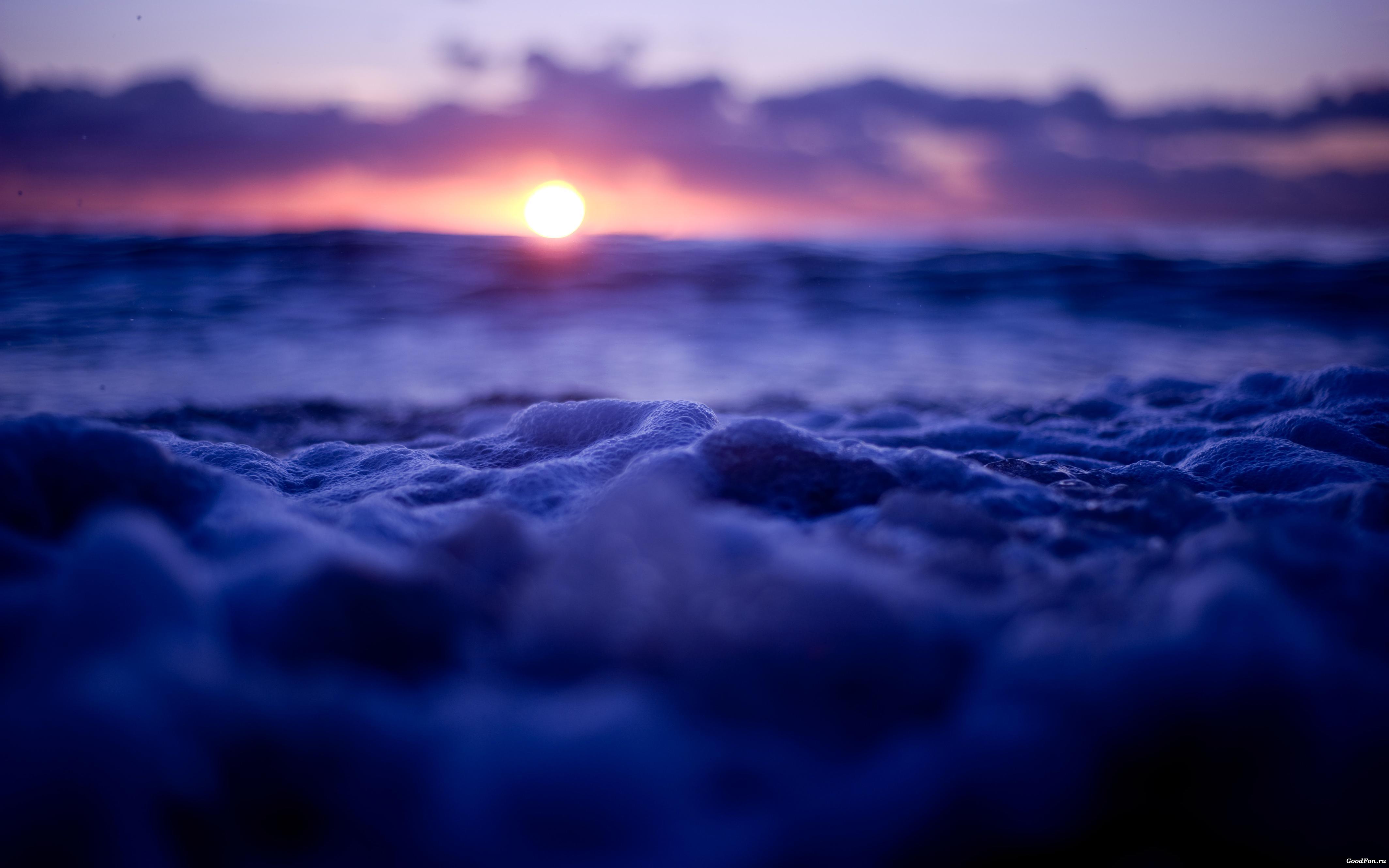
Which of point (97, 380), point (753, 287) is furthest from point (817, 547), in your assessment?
point (753, 287)

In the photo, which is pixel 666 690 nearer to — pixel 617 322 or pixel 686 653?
pixel 686 653

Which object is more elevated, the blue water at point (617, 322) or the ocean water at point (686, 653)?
the blue water at point (617, 322)

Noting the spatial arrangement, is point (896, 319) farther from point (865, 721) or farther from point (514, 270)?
point (865, 721)

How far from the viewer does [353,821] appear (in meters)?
1.11

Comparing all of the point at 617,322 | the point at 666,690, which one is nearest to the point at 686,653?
the point at 666,690

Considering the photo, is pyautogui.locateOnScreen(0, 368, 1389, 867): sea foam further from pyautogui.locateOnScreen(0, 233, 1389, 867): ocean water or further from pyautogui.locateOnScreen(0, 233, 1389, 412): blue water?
pyautogui.locateOnScreen(0, 233, 1389, 412): blue water

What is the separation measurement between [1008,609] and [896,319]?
8014mm

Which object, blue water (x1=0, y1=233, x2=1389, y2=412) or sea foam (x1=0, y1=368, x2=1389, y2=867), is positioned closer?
sea foam (x1=0, y1=368, x2=1389, y2=867)

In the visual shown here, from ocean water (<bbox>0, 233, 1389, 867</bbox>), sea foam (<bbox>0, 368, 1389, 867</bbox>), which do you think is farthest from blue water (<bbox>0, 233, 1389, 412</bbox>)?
sea foam (<bbox>0, 368, 1389, 867</bbox>)

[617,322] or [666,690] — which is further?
[617,322]

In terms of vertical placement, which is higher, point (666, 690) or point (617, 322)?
point (617, 322)

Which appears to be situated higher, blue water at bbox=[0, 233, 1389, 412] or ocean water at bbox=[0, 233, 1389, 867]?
blue water at bbox=[0, 233, 1389, 412]

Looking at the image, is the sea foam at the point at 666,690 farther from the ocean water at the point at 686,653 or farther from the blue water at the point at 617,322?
the blue water at the point at 617,322

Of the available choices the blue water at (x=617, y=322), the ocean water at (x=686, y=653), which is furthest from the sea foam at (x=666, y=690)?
the blue water at (x=617, y=322)
